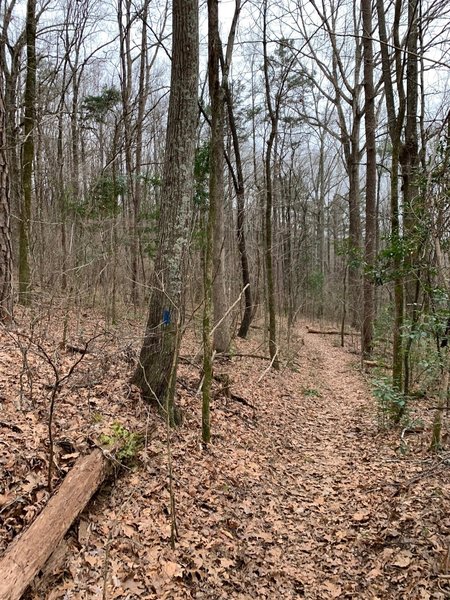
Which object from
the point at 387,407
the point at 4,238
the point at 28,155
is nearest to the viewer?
→ the point at 4,238

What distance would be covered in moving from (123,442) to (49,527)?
1.13 m

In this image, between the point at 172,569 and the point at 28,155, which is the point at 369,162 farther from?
the point at 172,569

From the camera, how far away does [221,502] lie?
3666mm

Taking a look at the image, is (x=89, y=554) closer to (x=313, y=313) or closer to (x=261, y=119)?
(x=261, y=119)

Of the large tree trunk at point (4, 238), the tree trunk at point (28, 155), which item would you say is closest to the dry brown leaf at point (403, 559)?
the large tree trunk at point (4, 238)

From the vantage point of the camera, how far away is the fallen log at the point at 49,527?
2.14 meters

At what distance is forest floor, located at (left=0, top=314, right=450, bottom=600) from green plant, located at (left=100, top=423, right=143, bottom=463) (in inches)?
3.4

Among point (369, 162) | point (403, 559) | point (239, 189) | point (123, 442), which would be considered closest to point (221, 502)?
point (123, 442)

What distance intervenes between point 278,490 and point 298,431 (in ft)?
5.95

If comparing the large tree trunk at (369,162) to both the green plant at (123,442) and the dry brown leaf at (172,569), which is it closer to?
the green plant at (123,442)

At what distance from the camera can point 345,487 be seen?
13.7 ft

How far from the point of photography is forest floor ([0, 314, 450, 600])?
105 inches

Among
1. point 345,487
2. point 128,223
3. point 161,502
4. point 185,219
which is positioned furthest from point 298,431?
point 128,223

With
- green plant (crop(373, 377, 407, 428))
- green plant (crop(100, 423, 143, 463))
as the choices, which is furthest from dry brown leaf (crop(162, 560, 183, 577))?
green plant (crop(373, 377, 407, 428))
